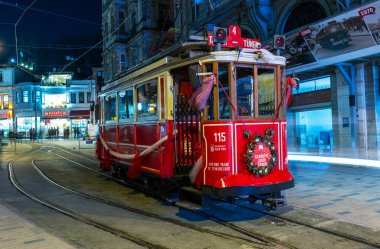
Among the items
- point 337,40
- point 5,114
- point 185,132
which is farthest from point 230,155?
point 5,114

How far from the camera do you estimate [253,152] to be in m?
7.12

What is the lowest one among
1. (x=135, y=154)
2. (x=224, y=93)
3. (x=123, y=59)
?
(x=135, y=154)

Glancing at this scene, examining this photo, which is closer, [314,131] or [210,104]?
[210,104]

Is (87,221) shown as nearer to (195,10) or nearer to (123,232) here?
(123,232)

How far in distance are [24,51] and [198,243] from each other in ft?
215

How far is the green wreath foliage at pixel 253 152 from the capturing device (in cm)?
710

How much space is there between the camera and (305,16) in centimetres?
1827

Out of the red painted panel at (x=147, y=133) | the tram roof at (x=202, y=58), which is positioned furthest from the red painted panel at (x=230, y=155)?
the red painted panel at (x=147, y=133)

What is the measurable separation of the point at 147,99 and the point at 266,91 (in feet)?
9.99

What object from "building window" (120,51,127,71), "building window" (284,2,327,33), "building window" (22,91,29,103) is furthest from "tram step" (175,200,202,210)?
"building window" (22,91,29,103)

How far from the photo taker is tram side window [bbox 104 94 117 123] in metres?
12.3

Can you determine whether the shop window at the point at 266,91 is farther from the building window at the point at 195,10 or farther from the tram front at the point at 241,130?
the building window at the point at 195,10

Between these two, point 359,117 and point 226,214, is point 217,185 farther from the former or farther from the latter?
point 359,117

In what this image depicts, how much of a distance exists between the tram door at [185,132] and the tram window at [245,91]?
139 cm
